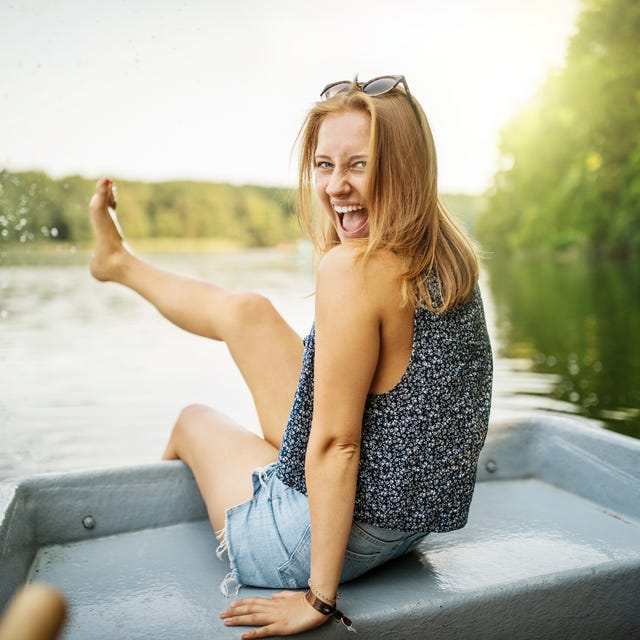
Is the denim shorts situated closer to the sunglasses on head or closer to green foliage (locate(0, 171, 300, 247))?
the sunglasses on head

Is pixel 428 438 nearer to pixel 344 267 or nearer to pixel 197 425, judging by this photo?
pixel 344 267

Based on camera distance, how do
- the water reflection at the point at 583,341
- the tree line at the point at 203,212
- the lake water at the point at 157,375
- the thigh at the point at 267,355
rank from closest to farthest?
the thigh at the point at 267,355 → the lake water at the point at 157,375 → the water reflection at the point at 583,341 → the tree line at the point at 203,212

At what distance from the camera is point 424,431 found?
143 cm

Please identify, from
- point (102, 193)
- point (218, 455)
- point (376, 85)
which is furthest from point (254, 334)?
point (102, 193)

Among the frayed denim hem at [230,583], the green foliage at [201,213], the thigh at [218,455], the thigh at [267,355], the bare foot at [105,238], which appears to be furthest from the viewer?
the green foliage at [201,213]

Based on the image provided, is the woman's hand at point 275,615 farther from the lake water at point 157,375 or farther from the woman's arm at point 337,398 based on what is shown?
the lake water at point 157,375

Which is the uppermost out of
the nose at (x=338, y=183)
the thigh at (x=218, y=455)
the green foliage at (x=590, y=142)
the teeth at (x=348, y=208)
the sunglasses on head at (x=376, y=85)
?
the green foliage at (x=590, y=142)

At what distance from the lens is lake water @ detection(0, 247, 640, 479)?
5.29m

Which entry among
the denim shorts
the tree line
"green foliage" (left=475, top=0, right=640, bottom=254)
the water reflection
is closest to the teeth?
the denim shorts

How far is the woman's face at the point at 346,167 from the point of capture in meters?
1.47

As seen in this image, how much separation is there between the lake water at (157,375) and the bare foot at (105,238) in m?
0.54

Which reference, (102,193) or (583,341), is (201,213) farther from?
(102,193)

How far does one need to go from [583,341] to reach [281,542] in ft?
27.8

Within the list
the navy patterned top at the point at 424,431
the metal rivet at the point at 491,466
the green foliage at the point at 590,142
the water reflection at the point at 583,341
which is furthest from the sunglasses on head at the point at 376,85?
the green foliage at the point at 590,142
